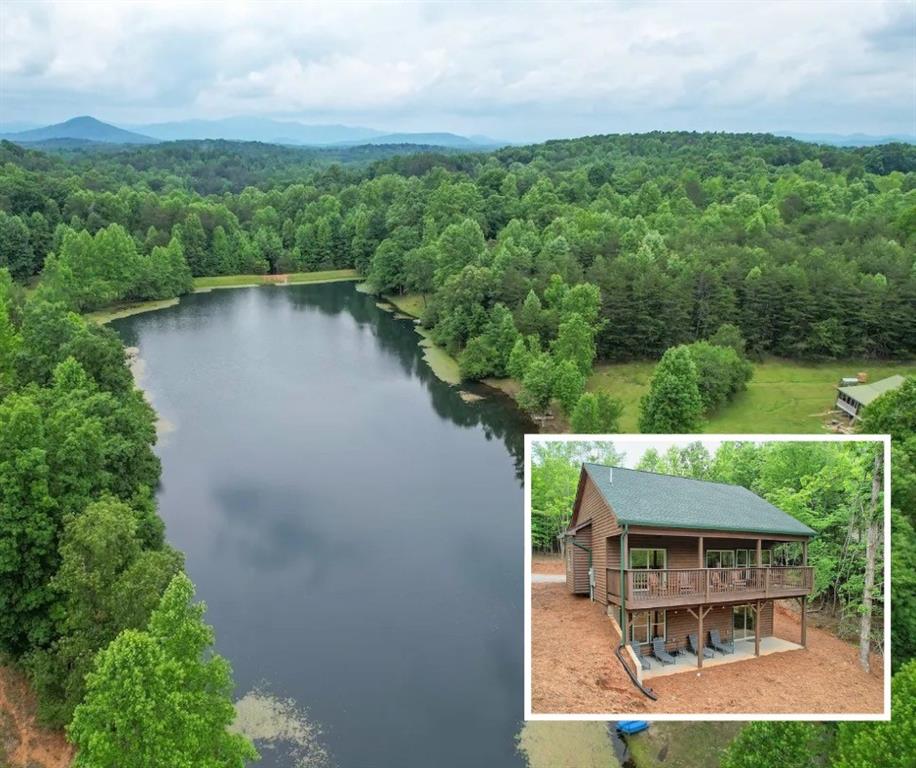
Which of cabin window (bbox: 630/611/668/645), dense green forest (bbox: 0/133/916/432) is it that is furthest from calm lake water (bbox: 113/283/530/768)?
cabin window (bbox: 630/611/668/645)

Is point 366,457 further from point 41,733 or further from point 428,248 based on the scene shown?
point 428,248

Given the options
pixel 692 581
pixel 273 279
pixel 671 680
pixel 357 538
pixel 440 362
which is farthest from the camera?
pixel 273 279

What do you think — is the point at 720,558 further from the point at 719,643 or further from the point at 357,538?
the point at 357,538

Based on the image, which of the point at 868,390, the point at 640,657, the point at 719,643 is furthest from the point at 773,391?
the point at 640,657

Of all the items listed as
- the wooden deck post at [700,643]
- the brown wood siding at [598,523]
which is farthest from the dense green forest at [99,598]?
the wooden deck post at [700,643]

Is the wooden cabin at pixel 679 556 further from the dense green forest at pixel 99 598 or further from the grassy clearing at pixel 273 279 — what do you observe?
the grassy clearing at pixel 273 279

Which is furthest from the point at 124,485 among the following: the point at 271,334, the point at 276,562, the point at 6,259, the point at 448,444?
the point at 6,259
